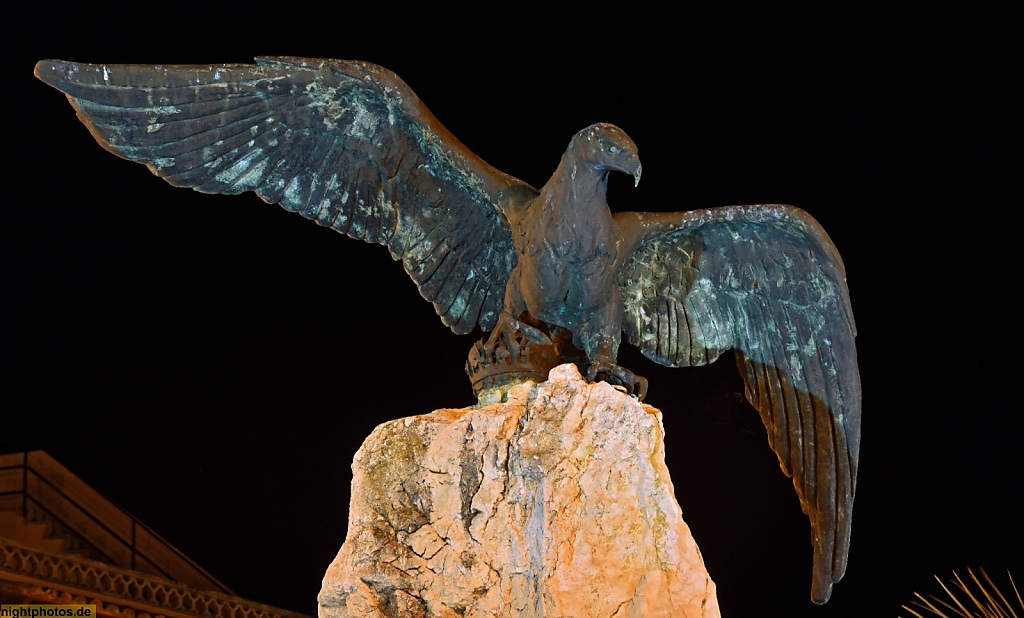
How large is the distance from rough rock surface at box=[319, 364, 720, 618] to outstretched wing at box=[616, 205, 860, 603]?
0.71 meters

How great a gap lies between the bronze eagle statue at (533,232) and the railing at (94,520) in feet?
11.0

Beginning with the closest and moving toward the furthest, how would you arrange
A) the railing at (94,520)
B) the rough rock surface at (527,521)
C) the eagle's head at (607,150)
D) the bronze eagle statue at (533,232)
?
the rough rock surface at (527,521)
the eagle's head at (607,150)
the bronze eagle statue at (533,232)
the railing at (94,520)

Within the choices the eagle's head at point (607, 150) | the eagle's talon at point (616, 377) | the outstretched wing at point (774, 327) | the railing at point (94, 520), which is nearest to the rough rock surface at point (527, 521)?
the eagle's talon at point (616, 377)

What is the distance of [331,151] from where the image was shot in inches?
154

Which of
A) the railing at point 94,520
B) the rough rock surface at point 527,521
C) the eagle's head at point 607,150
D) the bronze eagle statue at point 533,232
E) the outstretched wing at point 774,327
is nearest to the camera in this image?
the rough rock surface at point 527,521

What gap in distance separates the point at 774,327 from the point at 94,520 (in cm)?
414

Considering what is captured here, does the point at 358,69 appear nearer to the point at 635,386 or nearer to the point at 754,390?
the point at 635,386

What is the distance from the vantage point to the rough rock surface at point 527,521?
128 inches

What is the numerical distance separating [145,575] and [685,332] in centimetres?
326

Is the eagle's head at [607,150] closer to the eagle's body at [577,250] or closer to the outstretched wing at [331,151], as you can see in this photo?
the eagle's body at [577,250]

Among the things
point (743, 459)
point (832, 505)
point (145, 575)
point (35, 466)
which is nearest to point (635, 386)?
point (832, 505)

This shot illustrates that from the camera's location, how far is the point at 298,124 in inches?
151

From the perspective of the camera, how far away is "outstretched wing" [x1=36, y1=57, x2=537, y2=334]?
3.61 m

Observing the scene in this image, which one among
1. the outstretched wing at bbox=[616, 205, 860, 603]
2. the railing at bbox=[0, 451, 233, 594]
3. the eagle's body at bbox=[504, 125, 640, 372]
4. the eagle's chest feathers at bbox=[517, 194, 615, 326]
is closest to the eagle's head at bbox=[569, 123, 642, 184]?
the eagle's body at bbox=[504, 125, 640, 372]
